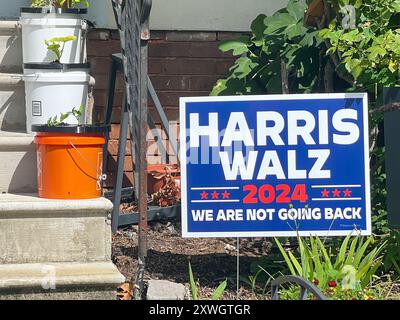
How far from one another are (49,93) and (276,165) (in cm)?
145

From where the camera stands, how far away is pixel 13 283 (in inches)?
172

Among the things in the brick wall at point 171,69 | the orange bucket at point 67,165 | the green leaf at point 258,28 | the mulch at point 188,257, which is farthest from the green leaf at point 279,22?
the orange bucket at point 67,165

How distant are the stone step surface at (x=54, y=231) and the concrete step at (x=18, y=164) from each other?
463 millimetres

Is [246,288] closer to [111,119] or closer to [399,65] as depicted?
[399,65]

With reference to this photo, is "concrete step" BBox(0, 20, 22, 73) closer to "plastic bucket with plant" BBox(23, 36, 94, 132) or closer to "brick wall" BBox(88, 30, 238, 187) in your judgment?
"plastic bucket with plant" BBox(23, 36, 94, 132)

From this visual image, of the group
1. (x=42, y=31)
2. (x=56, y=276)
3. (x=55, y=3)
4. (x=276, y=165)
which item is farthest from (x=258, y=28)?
(x=56, y=276)

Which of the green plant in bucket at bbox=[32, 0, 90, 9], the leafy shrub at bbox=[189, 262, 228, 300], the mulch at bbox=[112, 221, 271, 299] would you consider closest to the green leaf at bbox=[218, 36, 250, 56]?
the green plant in bucket at bbox=[32, 0, 90, 9]

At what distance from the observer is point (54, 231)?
461cm

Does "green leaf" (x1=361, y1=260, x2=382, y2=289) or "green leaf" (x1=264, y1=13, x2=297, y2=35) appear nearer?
"green leaf" (x1=361, y1=260, x2=382, y2=289)

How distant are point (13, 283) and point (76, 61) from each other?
1.67 metres

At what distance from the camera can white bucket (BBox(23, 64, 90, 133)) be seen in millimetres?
5254

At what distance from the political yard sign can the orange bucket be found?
51 cm

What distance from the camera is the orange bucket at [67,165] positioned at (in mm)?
4746
